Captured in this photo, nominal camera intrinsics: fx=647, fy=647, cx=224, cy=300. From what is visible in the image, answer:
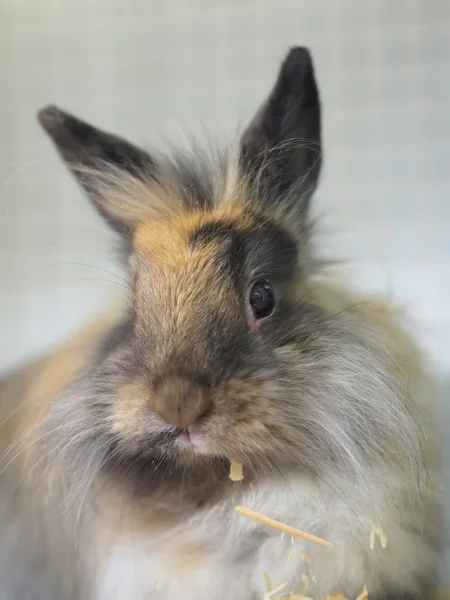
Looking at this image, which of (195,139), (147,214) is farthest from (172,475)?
(195,139)

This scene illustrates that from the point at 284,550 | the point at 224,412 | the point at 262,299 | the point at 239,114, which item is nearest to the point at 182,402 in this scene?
the point at 224,412

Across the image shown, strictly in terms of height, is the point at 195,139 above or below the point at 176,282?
above

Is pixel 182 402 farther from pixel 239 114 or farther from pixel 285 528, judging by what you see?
pixel 239 114

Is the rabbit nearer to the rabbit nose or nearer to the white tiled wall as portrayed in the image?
the rabbit nose

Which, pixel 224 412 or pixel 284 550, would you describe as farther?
pixel 284 550

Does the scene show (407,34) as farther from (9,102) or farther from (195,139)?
(9,102)

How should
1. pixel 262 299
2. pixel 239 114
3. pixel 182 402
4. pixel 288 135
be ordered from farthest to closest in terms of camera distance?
pixel 239 114 → pixel 288 135 → pixel 262 299 → pixel 182 402

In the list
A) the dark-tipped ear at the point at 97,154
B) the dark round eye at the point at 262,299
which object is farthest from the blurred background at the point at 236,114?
the dark round eye at the point at 262,299
